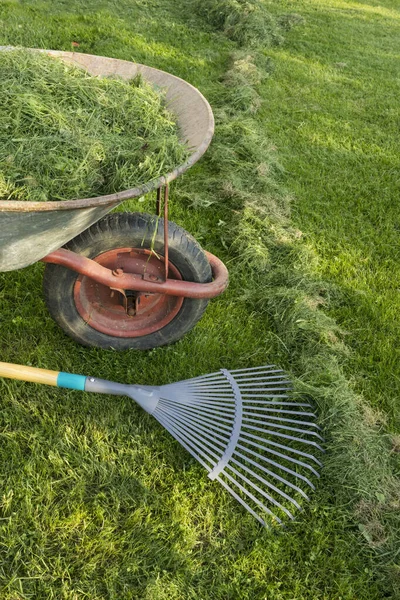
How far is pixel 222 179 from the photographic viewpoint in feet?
13.0

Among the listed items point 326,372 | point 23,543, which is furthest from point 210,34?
point 23,543

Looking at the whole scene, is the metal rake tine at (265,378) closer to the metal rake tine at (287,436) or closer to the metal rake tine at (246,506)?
the metal rake tine at (287,436)

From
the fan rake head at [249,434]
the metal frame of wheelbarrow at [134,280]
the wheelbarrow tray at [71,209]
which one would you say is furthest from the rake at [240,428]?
the wheelbarrow tray at [71,209]

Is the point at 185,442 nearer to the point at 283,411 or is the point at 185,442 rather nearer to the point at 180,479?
the point at 180,479

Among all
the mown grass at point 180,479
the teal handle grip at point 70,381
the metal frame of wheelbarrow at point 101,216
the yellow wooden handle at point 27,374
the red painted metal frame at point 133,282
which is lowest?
the mown grass at point 180,479

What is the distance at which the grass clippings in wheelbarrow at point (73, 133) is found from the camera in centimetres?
187

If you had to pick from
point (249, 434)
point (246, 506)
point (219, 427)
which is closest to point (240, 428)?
point (249, 434)

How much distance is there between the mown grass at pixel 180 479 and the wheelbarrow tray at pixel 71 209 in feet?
2.58

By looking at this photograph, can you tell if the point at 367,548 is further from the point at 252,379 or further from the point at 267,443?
the point at 252,379

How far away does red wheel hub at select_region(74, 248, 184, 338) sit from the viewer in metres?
A: 2.43

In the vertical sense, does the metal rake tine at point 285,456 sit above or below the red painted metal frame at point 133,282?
below

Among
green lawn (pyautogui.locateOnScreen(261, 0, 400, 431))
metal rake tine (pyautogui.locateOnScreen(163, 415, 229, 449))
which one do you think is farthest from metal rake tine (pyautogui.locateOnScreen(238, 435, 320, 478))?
green lawn (pyautogui.locateOnScreen(261, 0, 400, 431))

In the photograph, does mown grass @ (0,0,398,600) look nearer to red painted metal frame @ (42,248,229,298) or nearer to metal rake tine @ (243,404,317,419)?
metal rake tine @ (243,404,317,419)

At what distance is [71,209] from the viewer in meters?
1.70
